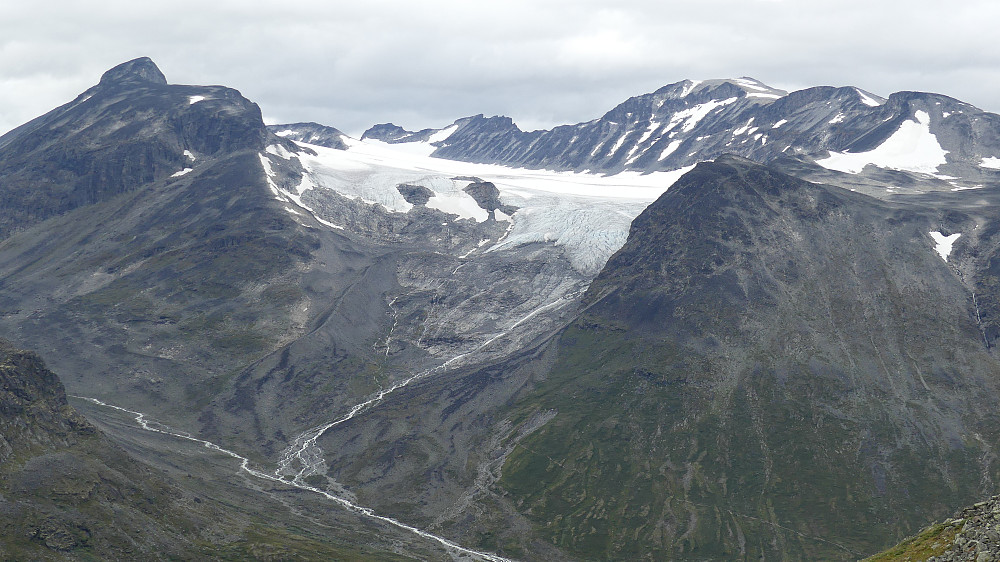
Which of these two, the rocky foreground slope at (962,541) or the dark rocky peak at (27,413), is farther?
the dark rocky peak at (27,413)

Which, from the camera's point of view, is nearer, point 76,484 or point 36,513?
point 36,513

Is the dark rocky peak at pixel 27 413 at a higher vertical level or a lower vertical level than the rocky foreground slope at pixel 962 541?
lower

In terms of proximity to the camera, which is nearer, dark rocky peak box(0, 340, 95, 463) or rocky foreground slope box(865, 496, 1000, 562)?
rocky foreground slope box(865, 496, 1000, 562)

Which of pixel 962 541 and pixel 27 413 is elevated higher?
pixel 962 541

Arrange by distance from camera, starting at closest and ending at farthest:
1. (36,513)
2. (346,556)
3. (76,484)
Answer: (36,513) < (76,484) < (346,556)

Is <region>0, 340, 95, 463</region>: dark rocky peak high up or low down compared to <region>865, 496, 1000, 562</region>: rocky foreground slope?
down

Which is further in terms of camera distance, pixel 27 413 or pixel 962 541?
pixel 27 413

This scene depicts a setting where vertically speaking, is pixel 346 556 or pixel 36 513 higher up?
pixel 36 513

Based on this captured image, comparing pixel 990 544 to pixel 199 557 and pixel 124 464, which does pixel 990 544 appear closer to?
pixel 199 557

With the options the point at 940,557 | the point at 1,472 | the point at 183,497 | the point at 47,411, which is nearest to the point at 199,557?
the point at 183,497

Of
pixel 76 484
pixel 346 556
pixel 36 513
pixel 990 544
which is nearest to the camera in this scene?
pixel 990 544

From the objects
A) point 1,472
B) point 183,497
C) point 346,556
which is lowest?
point 346,556
